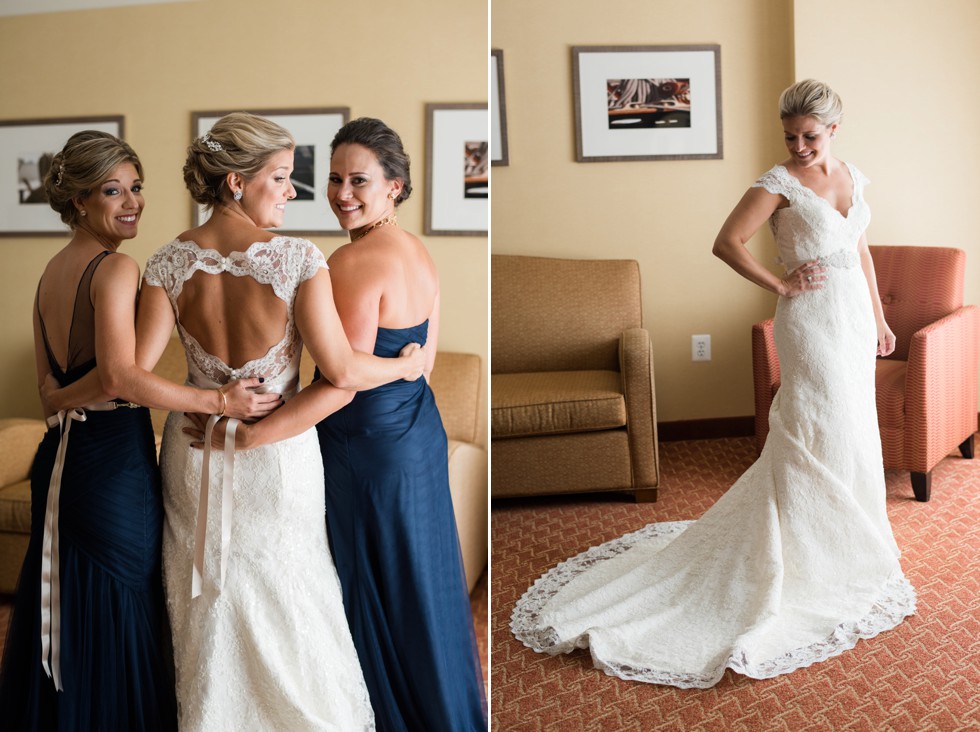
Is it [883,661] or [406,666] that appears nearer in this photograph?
[406,666]

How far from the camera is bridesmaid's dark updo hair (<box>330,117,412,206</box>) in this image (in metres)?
1.54

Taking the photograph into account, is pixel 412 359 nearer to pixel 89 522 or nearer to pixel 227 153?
pixel 227 153

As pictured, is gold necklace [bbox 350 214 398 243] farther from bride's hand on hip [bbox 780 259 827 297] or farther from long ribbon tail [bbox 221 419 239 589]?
bride's hand on hip [bbox 780 259 827 297]

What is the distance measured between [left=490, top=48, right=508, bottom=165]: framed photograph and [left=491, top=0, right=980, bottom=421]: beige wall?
35mm

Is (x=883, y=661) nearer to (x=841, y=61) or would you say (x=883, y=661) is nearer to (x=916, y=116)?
(x=916, y=116)

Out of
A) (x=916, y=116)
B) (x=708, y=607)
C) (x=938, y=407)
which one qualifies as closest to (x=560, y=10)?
(x=916, y=116)

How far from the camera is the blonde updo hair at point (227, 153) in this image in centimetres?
138

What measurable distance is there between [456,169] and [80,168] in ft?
3.77

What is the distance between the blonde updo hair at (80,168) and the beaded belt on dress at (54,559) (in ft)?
1.22

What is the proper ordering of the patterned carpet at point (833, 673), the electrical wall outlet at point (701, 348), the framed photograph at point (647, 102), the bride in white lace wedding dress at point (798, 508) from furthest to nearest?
the electrical wall outlet at point (701, 348)
the framed photograph at point (647, 102)
the bride in white lace wedding dress at point (798, 508)
the patterned carpet at point (833, 673)

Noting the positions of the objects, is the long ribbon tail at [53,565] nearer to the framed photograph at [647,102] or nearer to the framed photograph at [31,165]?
the framed photograph at [31,165]

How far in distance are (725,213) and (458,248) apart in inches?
32.2

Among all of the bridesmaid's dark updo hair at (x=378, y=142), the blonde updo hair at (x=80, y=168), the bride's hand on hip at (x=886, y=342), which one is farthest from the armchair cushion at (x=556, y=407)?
the blonde updo hair at (x=80, y=168)

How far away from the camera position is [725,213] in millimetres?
2100
